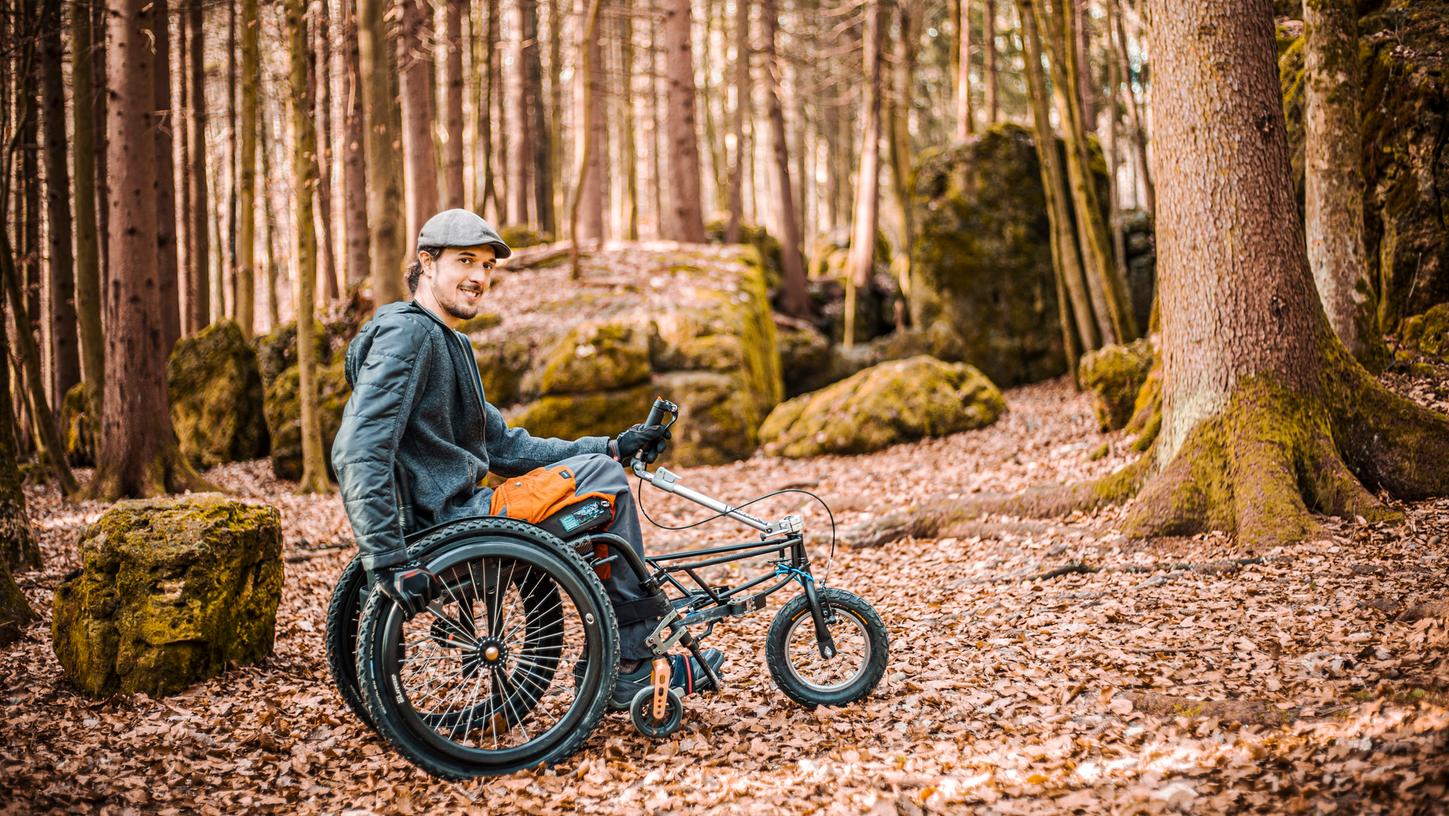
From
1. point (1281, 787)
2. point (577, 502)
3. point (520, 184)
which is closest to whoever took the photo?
point (1281, 787)

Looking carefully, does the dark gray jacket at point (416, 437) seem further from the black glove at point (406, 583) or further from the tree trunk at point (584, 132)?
the tree trunk at point (584, 132)

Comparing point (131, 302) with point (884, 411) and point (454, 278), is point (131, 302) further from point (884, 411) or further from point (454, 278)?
point (884, 411)

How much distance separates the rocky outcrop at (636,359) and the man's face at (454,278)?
273 inches

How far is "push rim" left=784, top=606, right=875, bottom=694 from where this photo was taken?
382 centimetres

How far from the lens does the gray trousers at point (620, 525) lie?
3.54 metres

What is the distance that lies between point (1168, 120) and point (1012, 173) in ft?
30.6

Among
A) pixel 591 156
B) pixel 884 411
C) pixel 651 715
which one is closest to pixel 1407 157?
pixel 884 411

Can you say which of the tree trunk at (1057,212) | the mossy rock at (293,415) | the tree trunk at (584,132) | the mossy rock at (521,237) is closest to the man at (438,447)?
the mossy rock at (293,415)

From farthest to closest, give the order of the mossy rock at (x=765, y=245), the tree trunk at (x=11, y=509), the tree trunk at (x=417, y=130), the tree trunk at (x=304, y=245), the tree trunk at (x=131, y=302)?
the mossy rock at (x=765, y=245) → the tree trunk at (x=417, y=130) → the tree trunk at (x=304, y=245) → the tree trunk at (x=131, y=302) → the tree trunk at (x=11, y=509)

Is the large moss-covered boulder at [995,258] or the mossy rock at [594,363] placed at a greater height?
the large moss-covered boulder at [995,258]

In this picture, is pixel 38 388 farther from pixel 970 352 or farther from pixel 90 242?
pixel 970 352

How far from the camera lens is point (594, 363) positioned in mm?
11008

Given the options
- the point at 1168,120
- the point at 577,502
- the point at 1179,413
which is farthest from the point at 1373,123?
the point at 577,502

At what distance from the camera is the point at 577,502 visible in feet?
11.4
